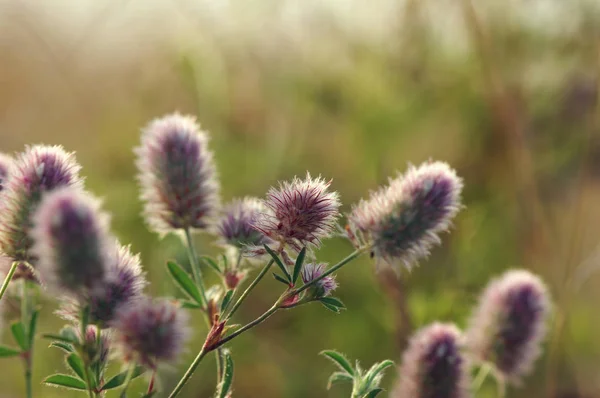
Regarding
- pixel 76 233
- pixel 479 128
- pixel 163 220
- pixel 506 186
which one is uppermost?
pixel 479 128

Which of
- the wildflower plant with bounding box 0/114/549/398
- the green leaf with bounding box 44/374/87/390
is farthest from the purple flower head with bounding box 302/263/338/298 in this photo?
the green leaf with bounding box 44/374/87/390

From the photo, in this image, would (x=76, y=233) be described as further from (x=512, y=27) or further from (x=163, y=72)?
(x=512, y=27)

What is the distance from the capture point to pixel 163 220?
1075 millimetres

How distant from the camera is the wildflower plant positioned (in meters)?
0.69

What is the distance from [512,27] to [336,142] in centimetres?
89

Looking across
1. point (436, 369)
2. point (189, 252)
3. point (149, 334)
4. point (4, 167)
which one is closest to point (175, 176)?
point (189, 252)

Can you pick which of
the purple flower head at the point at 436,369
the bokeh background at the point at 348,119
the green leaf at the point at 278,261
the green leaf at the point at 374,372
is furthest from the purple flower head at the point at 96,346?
the bokeh background at the point at 348,119

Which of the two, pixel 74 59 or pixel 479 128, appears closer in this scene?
pixel 74 59

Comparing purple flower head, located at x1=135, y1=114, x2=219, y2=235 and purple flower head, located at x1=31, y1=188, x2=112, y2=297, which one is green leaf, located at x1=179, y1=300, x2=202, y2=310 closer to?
purple flower head, located at x1=135, y1=114, x2=219, y2=235

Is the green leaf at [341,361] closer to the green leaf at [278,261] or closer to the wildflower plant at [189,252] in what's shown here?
the wildflower plant at [189,252]

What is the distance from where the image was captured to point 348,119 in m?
2.83

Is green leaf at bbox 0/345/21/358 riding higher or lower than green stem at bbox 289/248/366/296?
lower

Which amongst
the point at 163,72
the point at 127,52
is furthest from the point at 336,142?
the point at 127,52

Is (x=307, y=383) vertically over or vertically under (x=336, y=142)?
under
